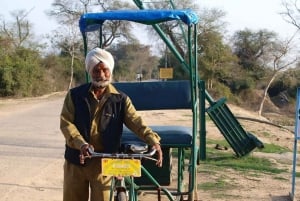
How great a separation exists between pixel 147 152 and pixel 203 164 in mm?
5879

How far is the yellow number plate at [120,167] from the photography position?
3.69 m

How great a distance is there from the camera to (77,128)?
12.8 ft

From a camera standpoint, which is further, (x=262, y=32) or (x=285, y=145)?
(x=262, y=32)

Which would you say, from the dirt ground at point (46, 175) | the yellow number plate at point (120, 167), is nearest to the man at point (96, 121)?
the yellow number plate at point (120, 167)

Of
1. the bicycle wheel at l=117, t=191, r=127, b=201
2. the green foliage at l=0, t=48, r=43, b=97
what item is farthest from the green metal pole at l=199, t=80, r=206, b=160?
the green foliage at l=0, t=48, r=43, b=97

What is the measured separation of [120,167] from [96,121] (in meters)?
0.42

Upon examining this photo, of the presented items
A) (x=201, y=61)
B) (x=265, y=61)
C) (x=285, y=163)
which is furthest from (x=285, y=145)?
(x=265, y=61)

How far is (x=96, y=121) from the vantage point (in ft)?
12.9

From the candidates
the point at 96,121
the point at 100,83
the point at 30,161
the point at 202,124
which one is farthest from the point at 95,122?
the point at 30,161

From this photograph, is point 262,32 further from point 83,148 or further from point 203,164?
point 83,148

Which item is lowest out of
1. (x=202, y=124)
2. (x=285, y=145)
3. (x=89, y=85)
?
(x=285, y=145)

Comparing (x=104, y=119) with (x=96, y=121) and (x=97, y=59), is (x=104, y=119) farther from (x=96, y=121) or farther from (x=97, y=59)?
(x=97, y=59)

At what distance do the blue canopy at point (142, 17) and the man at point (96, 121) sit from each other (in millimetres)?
1502

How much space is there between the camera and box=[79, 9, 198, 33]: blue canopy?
17.3 feet
